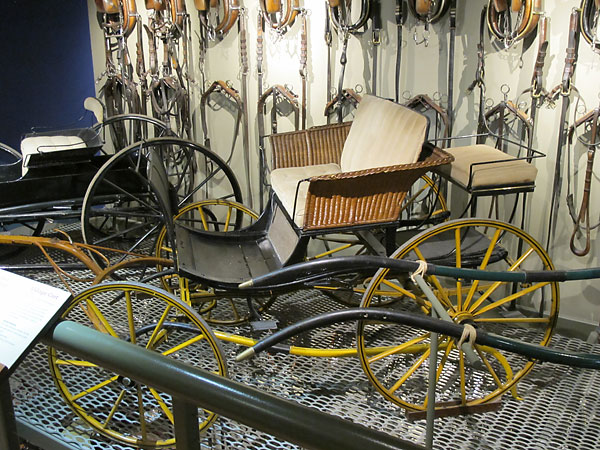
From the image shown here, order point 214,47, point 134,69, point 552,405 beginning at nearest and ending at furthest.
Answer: point 552,405 → point 214,47 → point 134,69

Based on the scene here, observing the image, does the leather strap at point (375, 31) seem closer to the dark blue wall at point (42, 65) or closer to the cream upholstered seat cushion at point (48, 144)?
the cream upholstered seat cushion at point (48, 144)

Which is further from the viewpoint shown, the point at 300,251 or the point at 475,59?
the point at 475,59

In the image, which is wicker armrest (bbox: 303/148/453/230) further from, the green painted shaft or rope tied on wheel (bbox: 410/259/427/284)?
the green painted shaft

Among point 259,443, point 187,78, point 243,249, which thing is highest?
point 187,78

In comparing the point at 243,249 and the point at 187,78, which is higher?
the point at 187,78

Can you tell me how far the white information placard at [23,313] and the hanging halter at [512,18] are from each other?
9.29ft

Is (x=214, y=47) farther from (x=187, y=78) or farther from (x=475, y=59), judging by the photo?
(x=475, y=59)

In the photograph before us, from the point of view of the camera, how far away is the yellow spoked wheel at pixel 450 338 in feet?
8.11

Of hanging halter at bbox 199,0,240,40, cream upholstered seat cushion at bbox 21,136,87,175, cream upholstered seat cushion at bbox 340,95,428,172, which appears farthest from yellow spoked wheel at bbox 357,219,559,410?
cream upholstered seat cushion at bbox 21,136,87,175

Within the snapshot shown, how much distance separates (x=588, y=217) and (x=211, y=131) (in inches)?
105

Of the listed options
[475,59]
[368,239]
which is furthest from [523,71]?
[368,239]

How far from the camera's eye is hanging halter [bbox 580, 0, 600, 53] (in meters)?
3.03

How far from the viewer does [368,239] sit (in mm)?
2949

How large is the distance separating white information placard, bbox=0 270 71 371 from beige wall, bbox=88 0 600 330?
2.90 meters
